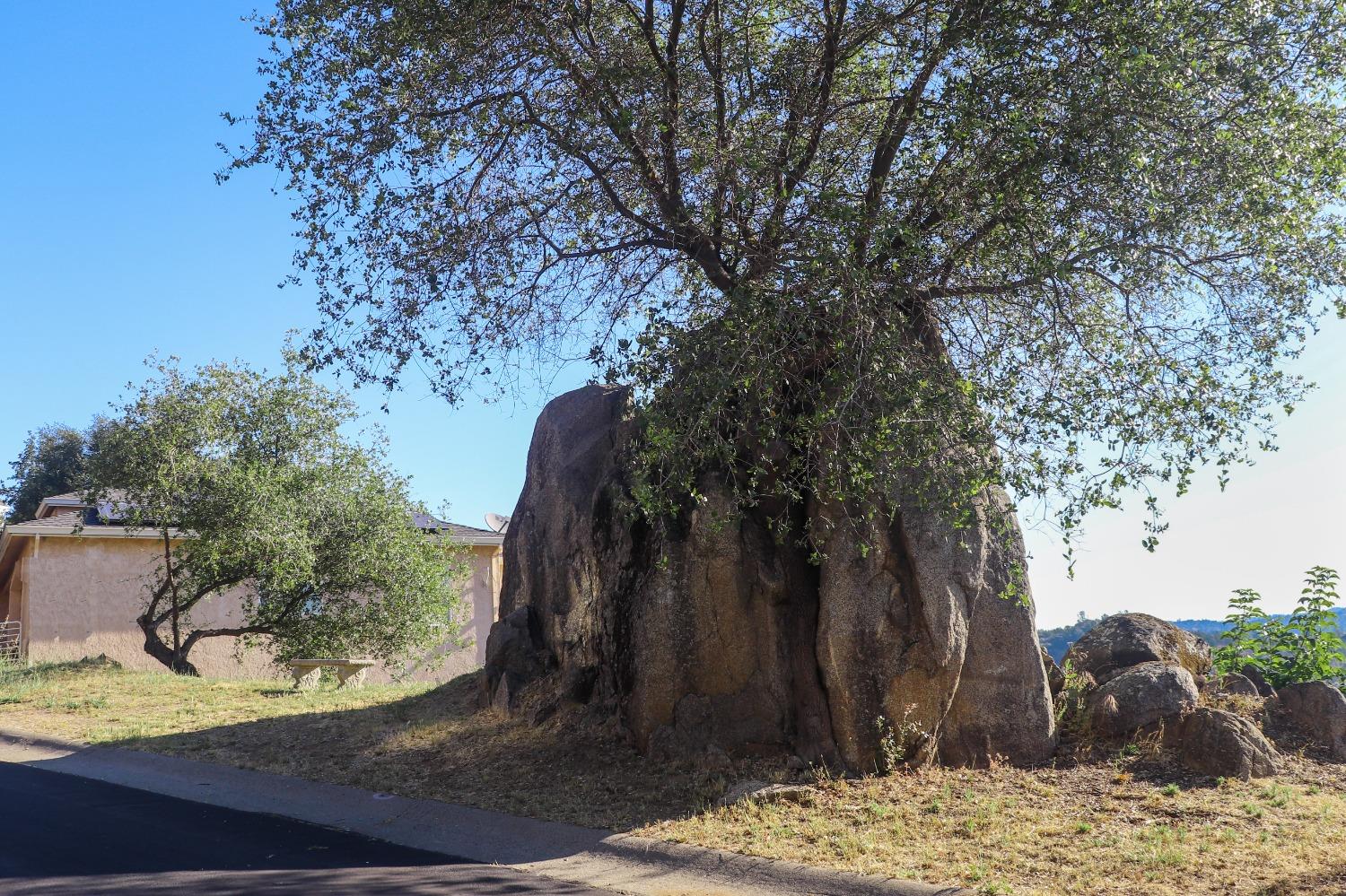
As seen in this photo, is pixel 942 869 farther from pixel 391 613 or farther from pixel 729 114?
pixel 391 613

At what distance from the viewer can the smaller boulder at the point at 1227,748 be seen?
28.2 ft

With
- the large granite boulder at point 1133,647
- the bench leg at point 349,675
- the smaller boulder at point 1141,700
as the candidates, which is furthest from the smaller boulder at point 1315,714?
the bench leg at point 349,675

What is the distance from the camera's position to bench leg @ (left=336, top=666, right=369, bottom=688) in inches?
700

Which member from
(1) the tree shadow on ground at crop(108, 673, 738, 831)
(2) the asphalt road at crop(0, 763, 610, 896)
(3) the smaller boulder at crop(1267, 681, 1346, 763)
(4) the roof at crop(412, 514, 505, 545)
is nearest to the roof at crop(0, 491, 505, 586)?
(4) the roof at crop(412, 514, 505, 545)

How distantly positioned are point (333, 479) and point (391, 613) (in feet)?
8.15

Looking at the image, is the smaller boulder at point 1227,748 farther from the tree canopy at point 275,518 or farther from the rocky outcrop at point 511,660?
the tree canopy at point 275,518

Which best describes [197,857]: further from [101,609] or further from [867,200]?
[101,609]

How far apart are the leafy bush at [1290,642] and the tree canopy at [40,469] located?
3609cm

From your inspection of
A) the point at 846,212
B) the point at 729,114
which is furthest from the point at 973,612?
the point at 729,114

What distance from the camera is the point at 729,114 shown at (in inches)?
390

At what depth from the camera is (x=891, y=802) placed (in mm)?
8234

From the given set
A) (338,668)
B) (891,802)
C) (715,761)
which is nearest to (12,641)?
(338,668)

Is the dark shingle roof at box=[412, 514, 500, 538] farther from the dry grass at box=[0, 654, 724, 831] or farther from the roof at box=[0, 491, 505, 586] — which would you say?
the dry grass at box=[0, 654, 724, 831]

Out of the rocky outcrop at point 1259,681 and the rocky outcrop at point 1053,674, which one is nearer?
the rocky outcrop at point 1053,674
